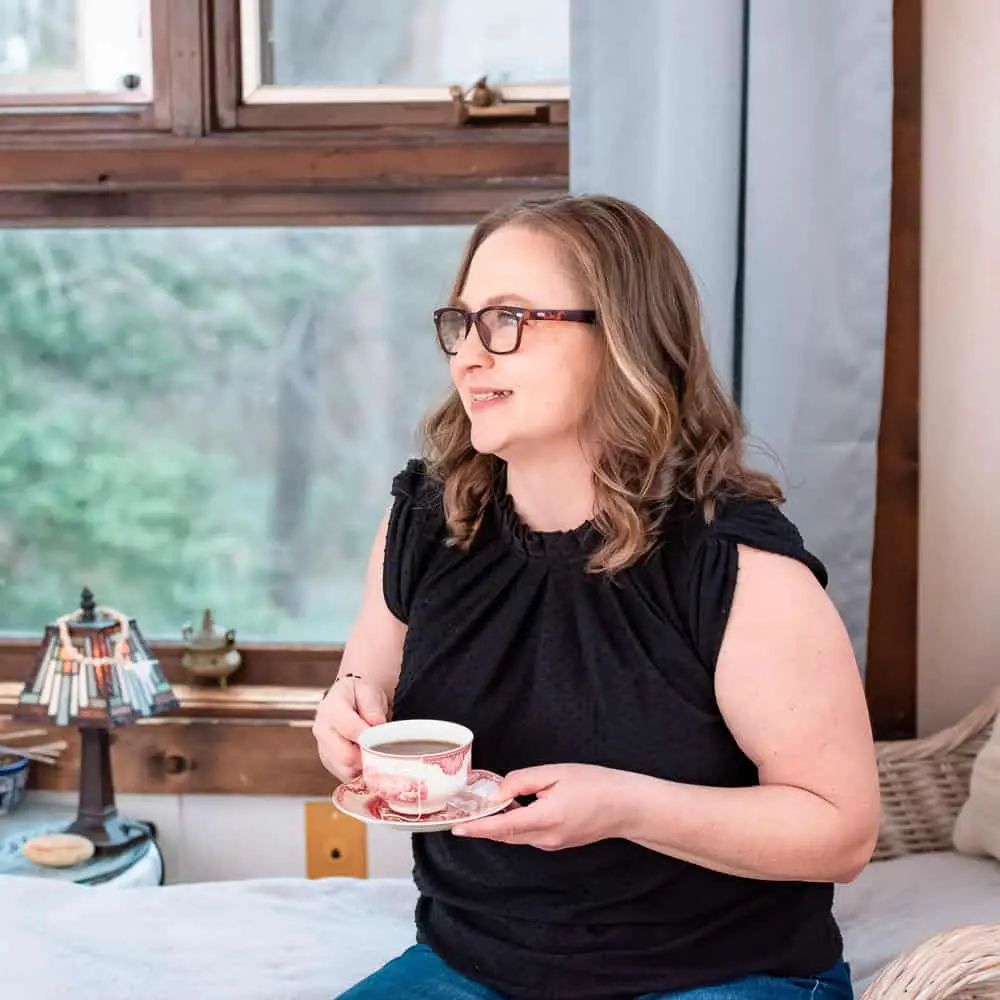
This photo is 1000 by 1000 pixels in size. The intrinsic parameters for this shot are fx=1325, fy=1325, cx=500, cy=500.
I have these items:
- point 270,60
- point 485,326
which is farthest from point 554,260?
point 270,60

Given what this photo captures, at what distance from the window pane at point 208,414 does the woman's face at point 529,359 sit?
872 mm

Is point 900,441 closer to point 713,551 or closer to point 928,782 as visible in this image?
point 928,782

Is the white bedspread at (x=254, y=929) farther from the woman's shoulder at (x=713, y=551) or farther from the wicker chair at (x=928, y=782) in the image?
the woman's shoulder at (x=713, y=551)

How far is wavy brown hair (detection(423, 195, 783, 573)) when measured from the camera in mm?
1269

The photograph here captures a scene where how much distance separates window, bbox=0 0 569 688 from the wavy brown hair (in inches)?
28.9

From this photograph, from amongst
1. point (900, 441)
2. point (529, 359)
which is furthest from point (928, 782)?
point (529, 359)

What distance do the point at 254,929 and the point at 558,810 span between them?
26.6 inches

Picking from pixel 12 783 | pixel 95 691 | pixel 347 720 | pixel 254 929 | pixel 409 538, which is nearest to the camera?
pixel 347 720

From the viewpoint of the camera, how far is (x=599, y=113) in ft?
5.94

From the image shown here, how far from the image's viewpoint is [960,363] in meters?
1.93

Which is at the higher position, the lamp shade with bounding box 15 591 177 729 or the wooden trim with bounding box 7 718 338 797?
the lamp shade with bounding box 15 591 177 729

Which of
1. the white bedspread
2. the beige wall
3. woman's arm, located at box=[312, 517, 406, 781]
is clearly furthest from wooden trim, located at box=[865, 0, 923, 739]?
woman's arm, located at box=[312, 517, 406, 781]

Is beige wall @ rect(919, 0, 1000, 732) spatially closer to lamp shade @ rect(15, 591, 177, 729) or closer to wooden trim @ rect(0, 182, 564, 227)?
wooden trim @ rect(0, 182, 564, 227)

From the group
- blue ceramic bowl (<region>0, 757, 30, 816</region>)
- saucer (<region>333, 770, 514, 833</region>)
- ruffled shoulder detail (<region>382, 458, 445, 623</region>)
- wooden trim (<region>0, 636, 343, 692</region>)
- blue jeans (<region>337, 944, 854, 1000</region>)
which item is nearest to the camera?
saucer (<region>333, 770, 514, 833</region>)
